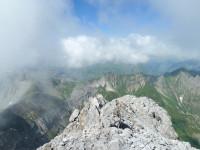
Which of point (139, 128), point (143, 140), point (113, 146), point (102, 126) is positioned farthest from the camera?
point (139, 128)

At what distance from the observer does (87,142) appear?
2548 centimetres

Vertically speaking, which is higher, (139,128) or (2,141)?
(139,128)

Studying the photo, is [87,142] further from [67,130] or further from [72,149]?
Answer: [67,130]

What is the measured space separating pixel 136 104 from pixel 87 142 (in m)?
35.5

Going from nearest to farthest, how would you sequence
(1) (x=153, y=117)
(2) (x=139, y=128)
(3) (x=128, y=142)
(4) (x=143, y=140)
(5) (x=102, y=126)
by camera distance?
(3) (x=128, y=142) < (4) (x=143, y=140) < (5) (x=102, y=126) < (2) (x=139, y=128) < (1) (x=153, y=117)

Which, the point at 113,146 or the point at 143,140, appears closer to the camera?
the point at 113,146

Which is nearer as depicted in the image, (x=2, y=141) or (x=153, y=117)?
(x=153, y=117)

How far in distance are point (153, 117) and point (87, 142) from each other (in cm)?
3171

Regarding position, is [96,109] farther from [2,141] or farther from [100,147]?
[2,141]

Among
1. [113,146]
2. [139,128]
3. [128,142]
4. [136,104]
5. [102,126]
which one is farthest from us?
[136,104]

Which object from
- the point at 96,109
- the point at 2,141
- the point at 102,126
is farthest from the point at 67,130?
the point at 2,141

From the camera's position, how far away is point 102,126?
32344mm

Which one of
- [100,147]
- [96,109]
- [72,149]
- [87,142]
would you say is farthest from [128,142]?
[96,109]

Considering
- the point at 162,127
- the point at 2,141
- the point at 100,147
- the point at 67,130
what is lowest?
the point at 2,141
